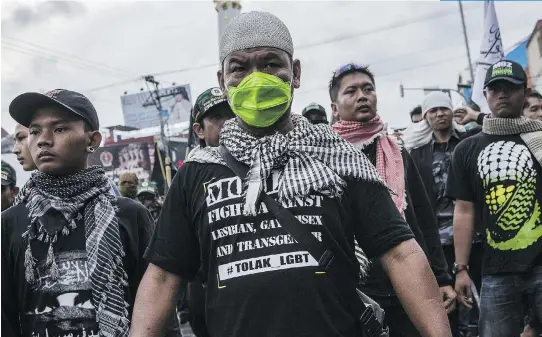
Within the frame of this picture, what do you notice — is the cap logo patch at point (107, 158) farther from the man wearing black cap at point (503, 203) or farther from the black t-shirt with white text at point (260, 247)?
the black t-shirt with white text at point (260, 247)

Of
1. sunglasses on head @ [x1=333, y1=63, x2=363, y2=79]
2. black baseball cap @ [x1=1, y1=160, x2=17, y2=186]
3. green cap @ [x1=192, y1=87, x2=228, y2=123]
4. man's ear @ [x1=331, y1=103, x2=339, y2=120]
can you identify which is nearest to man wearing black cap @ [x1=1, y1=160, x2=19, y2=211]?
black baseball cap @ [x1=1, y1=160, x2=17, y2=186]

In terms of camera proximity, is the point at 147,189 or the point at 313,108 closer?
the point at 313,108

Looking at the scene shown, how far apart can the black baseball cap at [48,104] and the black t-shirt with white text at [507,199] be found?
275 centimetres

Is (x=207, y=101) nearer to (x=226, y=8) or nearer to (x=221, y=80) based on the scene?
(x=221, y=80)

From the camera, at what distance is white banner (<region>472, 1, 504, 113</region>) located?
7.54m

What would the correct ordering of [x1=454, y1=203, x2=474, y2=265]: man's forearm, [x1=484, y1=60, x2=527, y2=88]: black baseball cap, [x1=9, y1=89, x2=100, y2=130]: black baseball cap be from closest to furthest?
[x1=9, y1=89, x2=100, y2=130]: black baseball cap → [x1=484, y1=60, x2=527, y2=88]: black baseball cap → [x1=454, y1=203, x2=474, y2=265]: man's forearm

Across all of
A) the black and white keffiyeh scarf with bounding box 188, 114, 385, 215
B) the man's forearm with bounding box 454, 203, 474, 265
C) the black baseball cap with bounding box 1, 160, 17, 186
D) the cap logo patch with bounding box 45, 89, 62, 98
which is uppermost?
the cap logo patch with bounding box 45, 89, 62, 98

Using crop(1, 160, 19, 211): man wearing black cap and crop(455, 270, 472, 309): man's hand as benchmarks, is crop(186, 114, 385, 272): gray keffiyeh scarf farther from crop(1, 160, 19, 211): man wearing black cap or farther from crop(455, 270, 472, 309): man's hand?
crop(1, 160, 19, 211): man wearing black cap

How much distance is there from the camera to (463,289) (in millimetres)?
4371

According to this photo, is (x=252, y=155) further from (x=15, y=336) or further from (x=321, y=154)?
(x=15, y=336)

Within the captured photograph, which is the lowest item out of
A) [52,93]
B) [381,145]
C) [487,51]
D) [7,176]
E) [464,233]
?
[464,233]

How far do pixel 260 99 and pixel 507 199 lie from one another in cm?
269

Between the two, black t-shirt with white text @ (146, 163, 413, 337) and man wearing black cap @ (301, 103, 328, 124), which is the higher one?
man wearing black cap @ (301, 103, 328, 124)

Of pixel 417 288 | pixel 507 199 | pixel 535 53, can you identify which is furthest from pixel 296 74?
pixel 535 53
